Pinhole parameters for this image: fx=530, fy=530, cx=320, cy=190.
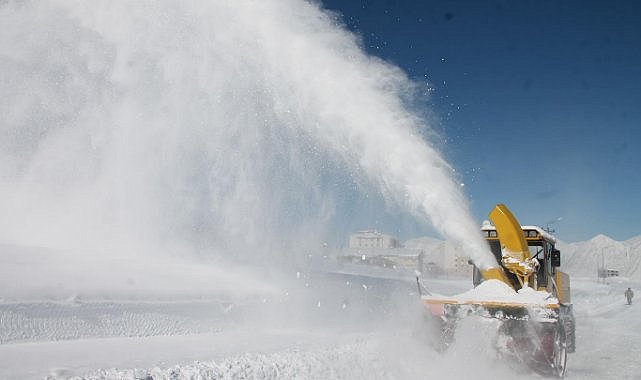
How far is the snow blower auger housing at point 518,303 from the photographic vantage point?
8023mm

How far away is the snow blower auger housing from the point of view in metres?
8.02

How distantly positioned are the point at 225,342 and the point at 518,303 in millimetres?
5654

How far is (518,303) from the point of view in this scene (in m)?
8.15

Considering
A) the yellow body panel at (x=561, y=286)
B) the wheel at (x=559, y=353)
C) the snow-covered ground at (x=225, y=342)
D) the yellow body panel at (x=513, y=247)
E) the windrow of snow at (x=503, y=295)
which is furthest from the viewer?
the yellow body panel at (x=561, y=286)

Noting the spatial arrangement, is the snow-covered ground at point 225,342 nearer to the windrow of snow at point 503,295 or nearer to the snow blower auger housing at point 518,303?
the snow blower auger housing at point 518,303

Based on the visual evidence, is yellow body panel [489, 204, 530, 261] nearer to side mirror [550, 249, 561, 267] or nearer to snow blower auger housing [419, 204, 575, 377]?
snow blower auger housing [419, 204, 575, 377]

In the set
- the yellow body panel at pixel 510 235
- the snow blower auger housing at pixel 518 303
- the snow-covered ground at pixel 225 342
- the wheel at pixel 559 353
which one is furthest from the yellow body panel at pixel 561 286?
the wheel at pixel 559 353

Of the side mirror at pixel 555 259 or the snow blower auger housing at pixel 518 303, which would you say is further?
the side mirror at pixel 555 259

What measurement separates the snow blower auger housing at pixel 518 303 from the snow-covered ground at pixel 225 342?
0.26 metres

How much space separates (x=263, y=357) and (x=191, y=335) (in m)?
4.09

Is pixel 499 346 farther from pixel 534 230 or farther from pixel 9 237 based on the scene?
pixel 9 237

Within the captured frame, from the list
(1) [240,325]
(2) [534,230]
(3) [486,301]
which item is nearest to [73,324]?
(1) [240,325]

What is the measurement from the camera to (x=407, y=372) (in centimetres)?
808

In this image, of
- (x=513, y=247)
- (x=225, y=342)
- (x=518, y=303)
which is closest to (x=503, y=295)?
(x=518, y=303)
